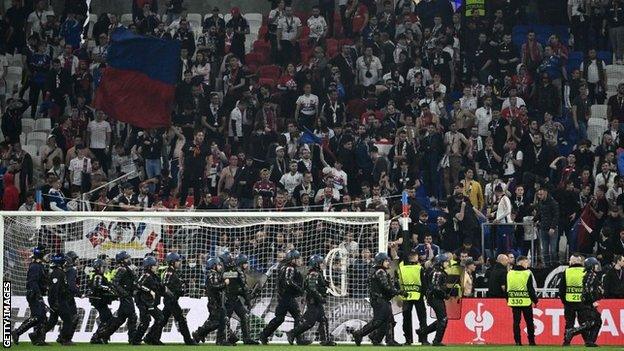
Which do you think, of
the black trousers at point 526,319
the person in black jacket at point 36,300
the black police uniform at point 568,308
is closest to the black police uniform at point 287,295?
Answer: the black trousers at point 526,319

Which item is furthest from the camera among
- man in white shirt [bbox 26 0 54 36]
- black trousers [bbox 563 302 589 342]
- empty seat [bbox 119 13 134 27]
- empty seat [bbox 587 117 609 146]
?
empty seat [bbox 119 13 134 27]

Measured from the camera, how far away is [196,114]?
3575 centimetres

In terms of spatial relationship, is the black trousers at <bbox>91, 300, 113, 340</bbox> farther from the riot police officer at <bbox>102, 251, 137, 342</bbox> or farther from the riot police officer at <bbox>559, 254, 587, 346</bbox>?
the riot police officer at <bbox>559, 254, 587, 346</bbox>

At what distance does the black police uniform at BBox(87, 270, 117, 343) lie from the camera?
27016 mm

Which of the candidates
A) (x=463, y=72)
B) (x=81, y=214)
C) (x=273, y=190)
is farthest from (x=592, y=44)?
(x=81, y=214)

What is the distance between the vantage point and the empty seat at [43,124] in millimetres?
36156

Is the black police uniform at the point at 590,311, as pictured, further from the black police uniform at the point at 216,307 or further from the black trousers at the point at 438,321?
the black police uniform at the point at 216,307

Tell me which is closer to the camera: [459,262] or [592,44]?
[459,262]

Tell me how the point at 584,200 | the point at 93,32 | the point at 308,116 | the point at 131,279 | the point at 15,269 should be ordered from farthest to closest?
the point at 93,32, the point at 308,116, the point at 584,200, the point at 15,269, the point at 131,279

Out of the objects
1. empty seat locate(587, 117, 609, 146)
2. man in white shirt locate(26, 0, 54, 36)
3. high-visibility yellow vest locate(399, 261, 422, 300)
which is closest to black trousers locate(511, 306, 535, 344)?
high-visibility yellow vest locate(399, 261, 422, 300)

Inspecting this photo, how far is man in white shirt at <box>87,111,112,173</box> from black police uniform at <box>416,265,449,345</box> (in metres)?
10.7

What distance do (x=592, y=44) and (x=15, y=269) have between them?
15.7m

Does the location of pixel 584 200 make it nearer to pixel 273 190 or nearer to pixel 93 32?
pixel 273 190

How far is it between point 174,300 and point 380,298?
3.88m
